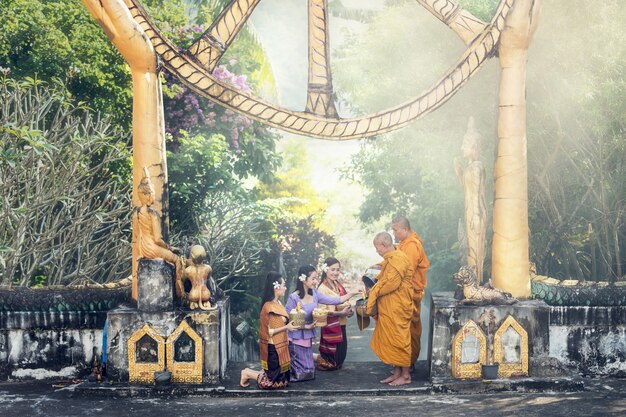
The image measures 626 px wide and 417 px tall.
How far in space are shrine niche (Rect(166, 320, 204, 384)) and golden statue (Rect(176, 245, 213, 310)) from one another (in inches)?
9.6

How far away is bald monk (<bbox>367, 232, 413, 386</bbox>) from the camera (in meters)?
9.18

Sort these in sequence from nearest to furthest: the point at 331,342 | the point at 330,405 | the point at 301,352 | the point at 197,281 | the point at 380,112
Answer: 1. the point at 330,405
2. the point at 197,281
3. the point at 301,352
4. the point at 380,112
5. the point at 331,342

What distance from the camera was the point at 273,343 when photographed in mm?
9070

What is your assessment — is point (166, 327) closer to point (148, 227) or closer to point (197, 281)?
point (197, 281)

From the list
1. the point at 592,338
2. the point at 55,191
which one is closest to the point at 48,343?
the point at 55,191

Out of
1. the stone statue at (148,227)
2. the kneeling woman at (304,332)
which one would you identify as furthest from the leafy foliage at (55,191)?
the kneeling woman at (304,332)

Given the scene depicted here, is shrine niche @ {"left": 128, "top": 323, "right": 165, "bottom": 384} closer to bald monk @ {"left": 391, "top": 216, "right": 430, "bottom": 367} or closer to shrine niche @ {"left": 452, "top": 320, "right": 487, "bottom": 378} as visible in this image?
bald monk @ {"left": 391, "top": 216, "right": 430, "bottom": 367}

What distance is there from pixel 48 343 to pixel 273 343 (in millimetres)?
2480

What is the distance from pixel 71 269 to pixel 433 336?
7.53 m

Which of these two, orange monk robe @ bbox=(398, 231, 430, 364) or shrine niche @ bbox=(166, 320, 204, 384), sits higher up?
orange monk robe @ bbox=(398, 231, 430, 364)

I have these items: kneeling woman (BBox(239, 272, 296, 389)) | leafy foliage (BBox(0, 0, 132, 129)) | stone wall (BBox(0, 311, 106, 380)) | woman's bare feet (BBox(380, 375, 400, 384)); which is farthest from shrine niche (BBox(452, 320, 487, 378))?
leafy foliage (BBox(0, 0, 132, 129))

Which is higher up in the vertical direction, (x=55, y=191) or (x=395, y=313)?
(x=55, y=191)

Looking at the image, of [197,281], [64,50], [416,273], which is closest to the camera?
[197,281]

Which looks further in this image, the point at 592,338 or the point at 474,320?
the point at 592,338
